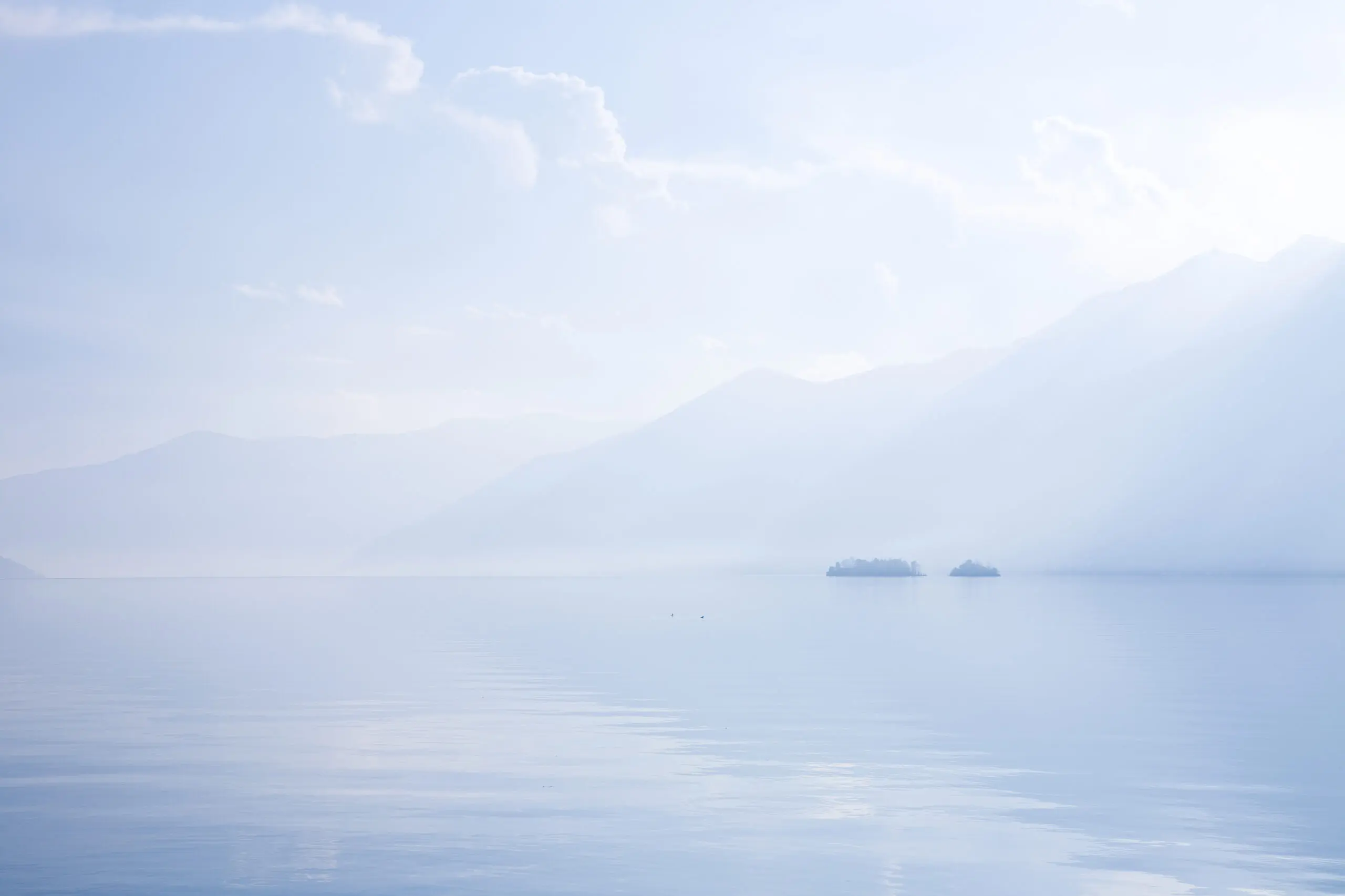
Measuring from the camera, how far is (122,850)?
22828 millimetres

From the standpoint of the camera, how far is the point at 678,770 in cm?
3109

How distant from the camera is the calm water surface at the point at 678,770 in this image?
21.8 m

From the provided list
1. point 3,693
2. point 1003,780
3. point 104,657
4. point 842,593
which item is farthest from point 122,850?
point 842,593

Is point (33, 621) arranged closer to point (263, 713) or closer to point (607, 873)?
point (263, 713)

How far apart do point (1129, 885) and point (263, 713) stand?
2815cm

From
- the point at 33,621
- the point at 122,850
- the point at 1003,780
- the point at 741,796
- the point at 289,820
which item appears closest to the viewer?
the point at 122,850

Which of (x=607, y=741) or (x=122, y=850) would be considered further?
(x=607, y=741)

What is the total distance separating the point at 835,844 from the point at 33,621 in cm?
9663

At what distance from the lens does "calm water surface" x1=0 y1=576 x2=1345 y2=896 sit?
71.5 feet

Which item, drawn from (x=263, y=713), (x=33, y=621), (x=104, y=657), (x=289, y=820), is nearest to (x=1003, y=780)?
(x=289, y=820)

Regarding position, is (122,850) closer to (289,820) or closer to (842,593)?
(289,820)

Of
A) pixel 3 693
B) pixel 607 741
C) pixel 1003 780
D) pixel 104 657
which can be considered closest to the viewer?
pixel 1003 780

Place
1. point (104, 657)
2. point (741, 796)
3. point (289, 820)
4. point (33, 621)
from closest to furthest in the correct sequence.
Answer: point (289, 820), point (741, 796), point (104, 657), point (33, 621)

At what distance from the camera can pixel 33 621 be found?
349 ft
